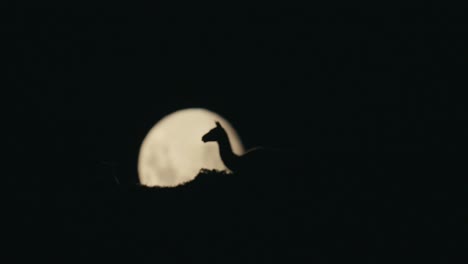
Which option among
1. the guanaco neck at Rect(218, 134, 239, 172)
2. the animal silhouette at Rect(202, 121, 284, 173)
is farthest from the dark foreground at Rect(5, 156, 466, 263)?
the guanaco neck at Rect(218, 134, 239, 172)

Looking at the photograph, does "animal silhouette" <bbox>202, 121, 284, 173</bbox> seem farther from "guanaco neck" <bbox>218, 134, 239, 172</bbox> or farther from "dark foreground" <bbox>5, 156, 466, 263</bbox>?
"dark foreground" <bbox>5, 156, 466, 263</bbox>

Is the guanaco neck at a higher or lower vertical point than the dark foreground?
higher

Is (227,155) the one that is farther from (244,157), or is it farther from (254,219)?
(254,219)

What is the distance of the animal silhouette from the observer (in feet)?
21.0

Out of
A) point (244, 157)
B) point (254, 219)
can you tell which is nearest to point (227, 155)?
point (244, 157)

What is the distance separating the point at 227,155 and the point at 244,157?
0.40m

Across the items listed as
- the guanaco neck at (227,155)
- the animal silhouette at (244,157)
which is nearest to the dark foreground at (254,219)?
the animal silhouette at (244,157)

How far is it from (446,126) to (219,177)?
4143 mm

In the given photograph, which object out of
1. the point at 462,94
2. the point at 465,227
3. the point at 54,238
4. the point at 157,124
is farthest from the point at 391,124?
the point at 54,238

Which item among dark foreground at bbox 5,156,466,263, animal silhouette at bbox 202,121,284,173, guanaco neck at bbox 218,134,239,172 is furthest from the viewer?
guanaco neck at bbox 218,134,239,172

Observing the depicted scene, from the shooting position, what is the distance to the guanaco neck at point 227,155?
23.0ft

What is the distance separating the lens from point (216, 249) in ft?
16.3

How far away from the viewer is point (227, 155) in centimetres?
716

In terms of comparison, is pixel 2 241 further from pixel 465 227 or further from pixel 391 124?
pixel 391 124
